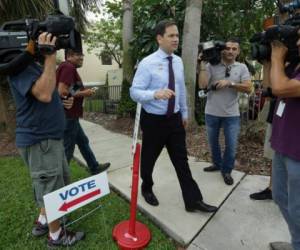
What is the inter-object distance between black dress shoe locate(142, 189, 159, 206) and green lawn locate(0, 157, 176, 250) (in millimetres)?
190

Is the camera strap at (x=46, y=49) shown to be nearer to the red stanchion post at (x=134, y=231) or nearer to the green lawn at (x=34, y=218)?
the red stanchion post at (x=134, y=231)

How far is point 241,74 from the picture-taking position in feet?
11.4

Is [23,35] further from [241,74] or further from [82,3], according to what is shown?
[82,3]

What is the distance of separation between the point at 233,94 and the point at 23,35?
2420mm

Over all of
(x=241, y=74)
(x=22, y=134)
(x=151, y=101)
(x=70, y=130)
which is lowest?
(x=70, y=130)

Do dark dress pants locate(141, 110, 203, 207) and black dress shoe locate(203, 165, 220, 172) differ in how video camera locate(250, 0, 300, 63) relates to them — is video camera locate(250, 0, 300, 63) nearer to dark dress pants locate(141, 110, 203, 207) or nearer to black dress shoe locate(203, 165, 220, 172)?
dark dress pants locate(141, 110, 203, 207)

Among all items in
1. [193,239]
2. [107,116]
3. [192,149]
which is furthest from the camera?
[107,116]

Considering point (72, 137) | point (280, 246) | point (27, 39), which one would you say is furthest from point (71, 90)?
point (280, 246)

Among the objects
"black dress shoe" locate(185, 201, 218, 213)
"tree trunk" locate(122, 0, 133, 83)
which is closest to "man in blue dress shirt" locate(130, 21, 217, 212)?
"black dress shoe" locate(185, 201, 218, 213)

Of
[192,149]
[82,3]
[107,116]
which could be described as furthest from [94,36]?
[192,149]

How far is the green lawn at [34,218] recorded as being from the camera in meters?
2.65

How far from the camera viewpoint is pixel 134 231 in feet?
8.61

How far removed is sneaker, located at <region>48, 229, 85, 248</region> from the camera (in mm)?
2574

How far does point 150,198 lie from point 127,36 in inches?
201
